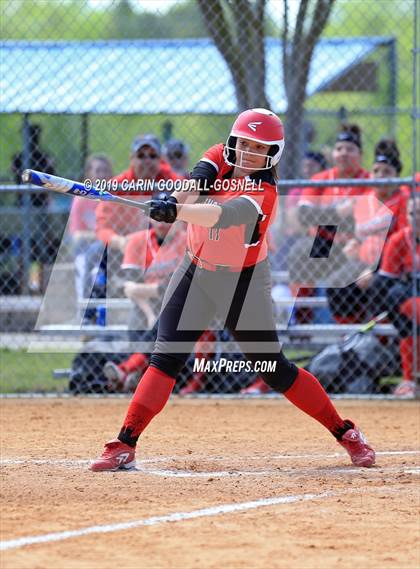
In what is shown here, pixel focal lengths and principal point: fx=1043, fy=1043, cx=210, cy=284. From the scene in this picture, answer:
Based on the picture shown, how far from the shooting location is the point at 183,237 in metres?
8.48

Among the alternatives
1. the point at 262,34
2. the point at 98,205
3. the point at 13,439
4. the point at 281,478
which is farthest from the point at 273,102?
the point at 281,478

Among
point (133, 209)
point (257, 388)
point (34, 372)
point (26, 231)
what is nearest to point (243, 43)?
point (133, 209)

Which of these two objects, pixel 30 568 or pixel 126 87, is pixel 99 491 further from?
pixel 126 87

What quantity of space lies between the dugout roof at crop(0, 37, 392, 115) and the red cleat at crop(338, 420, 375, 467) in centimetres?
481

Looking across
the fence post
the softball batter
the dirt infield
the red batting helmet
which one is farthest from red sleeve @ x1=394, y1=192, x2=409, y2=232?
the fence post

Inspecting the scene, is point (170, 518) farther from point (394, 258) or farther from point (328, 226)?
point (328, 226)

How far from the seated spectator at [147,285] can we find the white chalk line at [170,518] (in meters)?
3.73

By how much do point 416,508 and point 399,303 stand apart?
4.02 metres

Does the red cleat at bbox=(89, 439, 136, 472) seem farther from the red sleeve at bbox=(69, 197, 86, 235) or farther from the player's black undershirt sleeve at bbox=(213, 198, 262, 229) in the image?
the red sleeve at bbox=(69, 197, 86, 235)

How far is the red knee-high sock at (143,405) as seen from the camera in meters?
5.11

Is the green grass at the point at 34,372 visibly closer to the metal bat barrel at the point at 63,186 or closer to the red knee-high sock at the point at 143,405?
the red knee-high sock at the point at 143,405

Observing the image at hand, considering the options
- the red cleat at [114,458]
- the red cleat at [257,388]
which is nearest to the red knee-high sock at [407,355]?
the red cleat at [257,388]

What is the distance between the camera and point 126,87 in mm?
10617

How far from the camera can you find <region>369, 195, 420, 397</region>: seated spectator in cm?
828
